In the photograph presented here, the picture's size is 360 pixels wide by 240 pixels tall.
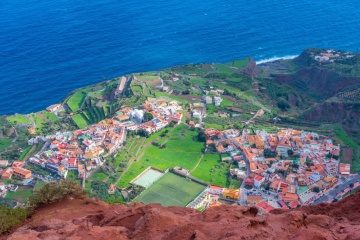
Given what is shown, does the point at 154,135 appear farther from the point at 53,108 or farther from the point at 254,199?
the point at 53,108

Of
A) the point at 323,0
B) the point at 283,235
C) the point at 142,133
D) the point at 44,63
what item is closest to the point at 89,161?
the point at 142,133

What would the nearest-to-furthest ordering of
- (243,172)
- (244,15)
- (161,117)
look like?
1. (243,172)
2. (161,117)
3. (244,15)

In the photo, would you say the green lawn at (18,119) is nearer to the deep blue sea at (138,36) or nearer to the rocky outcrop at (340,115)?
the deep blue sea at (138,36)

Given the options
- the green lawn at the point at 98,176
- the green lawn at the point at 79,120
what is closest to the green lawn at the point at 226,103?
the green lawn at the point at 79,120

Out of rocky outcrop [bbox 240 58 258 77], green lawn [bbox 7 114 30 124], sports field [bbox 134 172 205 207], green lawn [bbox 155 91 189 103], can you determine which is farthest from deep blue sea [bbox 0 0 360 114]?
sports field [bbox 134 172 205 207]

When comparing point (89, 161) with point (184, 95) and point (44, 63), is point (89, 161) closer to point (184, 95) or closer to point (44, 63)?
point (184, 95)
